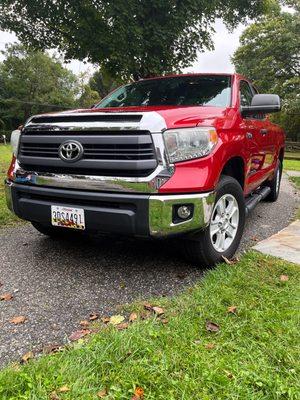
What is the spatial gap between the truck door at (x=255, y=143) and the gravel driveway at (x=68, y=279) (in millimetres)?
726

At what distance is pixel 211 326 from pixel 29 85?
44.0 m

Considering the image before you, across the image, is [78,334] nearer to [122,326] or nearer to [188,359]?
[122,326]

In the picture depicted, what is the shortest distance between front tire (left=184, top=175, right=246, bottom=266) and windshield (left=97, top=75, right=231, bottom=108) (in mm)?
952

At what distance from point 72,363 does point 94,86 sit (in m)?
51.8

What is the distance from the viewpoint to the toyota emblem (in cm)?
290

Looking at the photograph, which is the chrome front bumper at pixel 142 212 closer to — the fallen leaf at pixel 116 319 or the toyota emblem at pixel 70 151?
the toyota emblem at pixel 70 151

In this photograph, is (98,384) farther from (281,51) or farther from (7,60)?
(7,60)

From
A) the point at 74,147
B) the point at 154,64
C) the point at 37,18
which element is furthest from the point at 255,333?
→ the point at 37,18

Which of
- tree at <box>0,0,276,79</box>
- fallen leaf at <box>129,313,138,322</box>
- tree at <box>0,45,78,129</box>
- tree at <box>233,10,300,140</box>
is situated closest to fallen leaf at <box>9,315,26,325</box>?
fallen leaf at <box>129,313,138,322</box>

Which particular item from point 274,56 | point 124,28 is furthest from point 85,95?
point 124,28

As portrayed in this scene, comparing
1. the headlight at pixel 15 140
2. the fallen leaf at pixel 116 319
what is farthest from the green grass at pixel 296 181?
the fallen leaf at pixel 116 319

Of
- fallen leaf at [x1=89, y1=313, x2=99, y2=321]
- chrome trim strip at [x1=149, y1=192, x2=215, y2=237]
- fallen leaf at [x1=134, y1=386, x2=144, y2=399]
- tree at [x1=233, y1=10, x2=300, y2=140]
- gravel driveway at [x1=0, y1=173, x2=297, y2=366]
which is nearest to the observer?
fallen leaf at [x1=134, y1=386, x2=144, y2=399]

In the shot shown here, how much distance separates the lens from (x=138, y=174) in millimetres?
2738

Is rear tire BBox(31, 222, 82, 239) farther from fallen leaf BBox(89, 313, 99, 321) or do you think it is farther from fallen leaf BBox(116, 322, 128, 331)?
fallen leaf BBox(116, 322, 128, 331)
